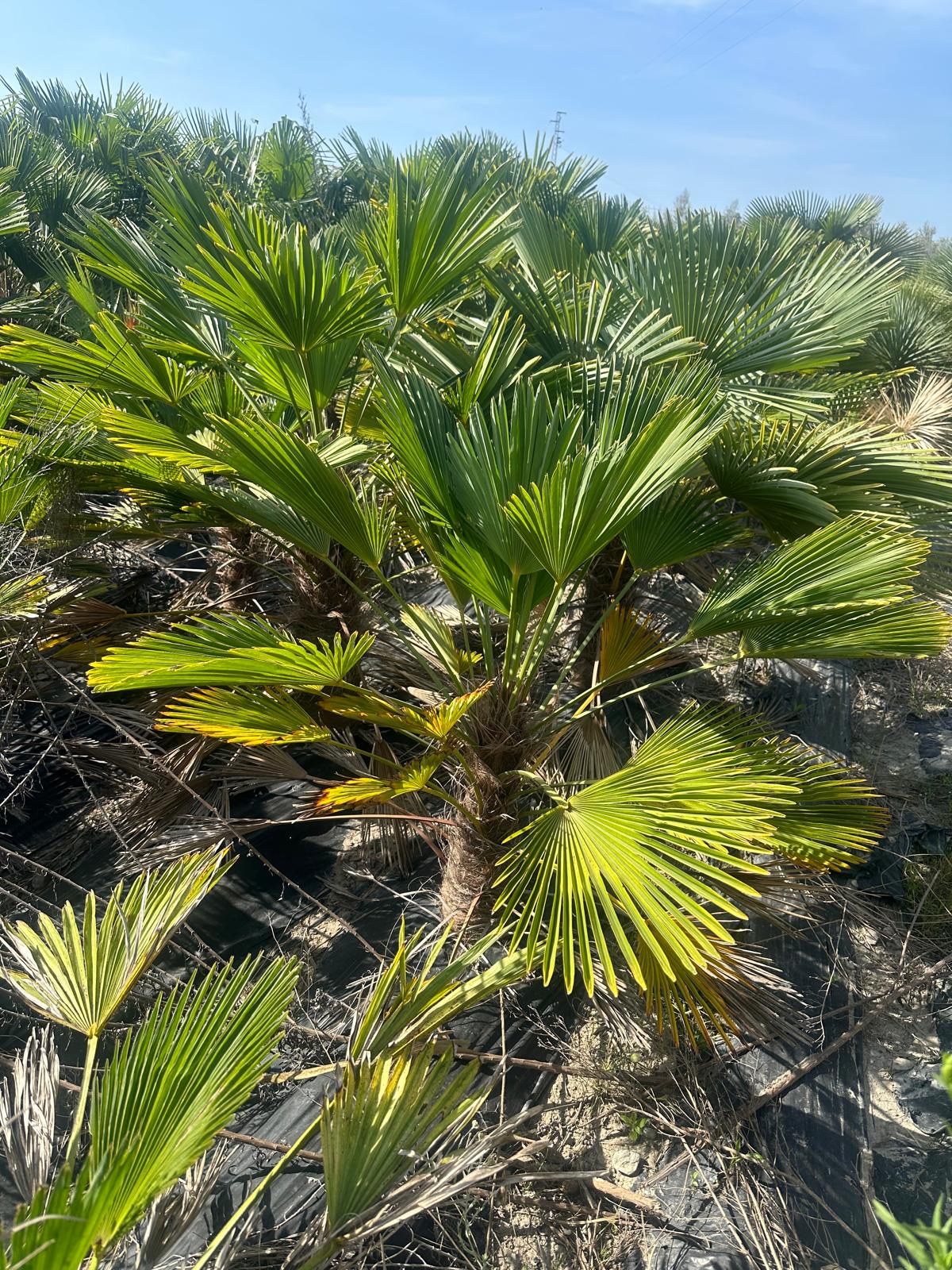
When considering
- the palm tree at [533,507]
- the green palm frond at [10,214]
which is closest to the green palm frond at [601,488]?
the palm tree at [533,507]

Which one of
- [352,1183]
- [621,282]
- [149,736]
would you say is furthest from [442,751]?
[621,282]

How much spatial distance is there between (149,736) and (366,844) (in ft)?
2.21

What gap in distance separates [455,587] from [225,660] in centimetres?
60

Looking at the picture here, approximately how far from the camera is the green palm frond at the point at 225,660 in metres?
1.35

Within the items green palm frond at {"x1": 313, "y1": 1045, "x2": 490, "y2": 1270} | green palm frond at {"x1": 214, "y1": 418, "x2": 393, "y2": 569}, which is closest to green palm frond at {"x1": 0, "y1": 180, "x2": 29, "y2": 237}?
green palm frond at {"x1": 214, "y1": 418, "x2": 393, "y2": 569}

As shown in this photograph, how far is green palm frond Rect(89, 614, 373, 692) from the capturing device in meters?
1.35

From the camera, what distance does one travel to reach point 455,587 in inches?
70.8

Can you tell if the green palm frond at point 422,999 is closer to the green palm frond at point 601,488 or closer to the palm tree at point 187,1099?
the palm tree at point 187,1099

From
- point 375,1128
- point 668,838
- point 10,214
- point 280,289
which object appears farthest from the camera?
point 10,214

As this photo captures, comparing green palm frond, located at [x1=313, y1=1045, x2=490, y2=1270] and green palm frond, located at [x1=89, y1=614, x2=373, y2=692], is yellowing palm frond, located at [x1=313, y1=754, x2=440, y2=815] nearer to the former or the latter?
green palm frond, located at [x1=89, y1=614, x2=373, y2=692]

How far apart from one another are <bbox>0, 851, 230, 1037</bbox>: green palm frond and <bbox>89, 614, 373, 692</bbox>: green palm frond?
1.09 ft

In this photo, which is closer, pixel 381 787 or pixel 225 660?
pixel 225 660

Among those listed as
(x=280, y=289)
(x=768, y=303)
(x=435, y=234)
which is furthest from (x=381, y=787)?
(x=768, y=303)

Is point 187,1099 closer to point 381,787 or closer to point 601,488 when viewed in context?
point 381,787
